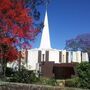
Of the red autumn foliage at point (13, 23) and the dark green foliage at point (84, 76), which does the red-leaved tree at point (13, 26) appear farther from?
the dark green foliage at point (84, 76)

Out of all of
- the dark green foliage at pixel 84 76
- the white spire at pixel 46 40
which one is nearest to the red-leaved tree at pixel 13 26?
the dark green foliage at pixel 84 76

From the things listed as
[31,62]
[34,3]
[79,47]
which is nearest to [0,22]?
[34,3]

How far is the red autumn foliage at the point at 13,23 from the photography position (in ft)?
89.4

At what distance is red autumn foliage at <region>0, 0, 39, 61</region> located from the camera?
2725 cm

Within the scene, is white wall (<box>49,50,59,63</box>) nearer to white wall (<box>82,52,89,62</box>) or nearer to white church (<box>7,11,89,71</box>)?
white church (<box>7,11,89,71</box>)

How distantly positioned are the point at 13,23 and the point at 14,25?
19 cm

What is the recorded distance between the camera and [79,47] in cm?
9744

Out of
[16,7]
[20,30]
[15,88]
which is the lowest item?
[15,88]

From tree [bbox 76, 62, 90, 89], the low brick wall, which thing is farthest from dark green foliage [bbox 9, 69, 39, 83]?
the low brick wall

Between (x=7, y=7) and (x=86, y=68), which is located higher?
(x=7, y=7)

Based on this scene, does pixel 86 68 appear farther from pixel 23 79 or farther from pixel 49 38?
pixel 49 38

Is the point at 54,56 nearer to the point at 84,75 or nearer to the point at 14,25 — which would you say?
the point at 14,25

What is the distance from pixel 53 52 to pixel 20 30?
64564 millimetres

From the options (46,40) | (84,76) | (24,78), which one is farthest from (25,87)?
(46,40)
